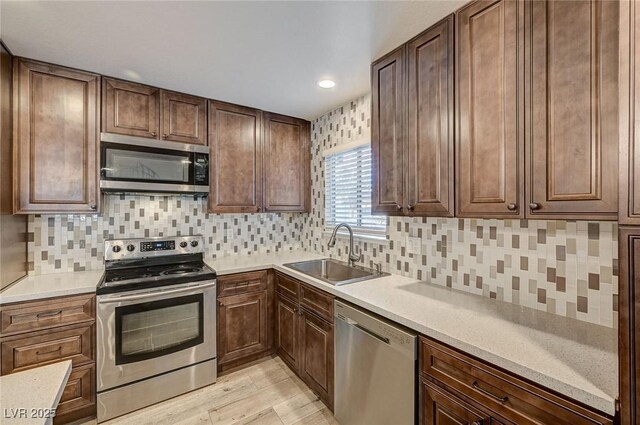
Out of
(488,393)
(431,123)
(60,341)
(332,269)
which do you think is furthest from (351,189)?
(60,341)

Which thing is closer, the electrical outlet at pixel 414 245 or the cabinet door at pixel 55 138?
the cabinet door at pixel 55 138

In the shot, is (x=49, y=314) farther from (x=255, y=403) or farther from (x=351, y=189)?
(x=351, y=189)

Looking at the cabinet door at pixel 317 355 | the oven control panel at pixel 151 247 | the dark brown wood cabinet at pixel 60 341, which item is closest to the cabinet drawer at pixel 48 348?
the dark brown wood cabinet at pixel 60 341

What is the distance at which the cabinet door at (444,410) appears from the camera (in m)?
1.15

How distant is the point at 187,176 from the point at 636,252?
2733 mm

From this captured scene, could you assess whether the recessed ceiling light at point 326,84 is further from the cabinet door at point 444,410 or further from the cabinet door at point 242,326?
the cabinet door at point 444,410

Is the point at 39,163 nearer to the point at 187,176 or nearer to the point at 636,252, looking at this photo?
the point at 187,176

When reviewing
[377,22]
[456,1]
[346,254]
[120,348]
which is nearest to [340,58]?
[377,22]

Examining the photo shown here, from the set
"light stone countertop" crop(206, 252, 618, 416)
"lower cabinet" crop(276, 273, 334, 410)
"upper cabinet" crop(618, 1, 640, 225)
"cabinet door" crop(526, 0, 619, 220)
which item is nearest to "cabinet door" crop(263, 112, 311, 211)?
"lower cabinet" crop(276, 273, 334, 410)

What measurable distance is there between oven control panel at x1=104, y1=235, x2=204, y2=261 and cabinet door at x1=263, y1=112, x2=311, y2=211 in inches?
31.6

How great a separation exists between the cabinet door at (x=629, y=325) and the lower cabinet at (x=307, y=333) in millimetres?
1401

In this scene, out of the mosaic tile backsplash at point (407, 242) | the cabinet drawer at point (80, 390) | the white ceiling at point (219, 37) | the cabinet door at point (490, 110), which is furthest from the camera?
the cabinet drawer at point (80, 390)

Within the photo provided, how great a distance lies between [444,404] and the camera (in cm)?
126

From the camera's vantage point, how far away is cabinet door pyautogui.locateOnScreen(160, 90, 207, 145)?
2.51 meters
